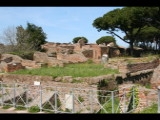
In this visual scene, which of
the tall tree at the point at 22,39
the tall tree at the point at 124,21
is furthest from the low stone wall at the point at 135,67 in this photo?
the tall tree at the point at 22,39

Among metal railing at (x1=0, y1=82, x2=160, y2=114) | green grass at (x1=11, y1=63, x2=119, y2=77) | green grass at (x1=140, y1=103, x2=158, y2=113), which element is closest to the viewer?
green grass at (x1=140, y1=103, x2=158, y2=113)

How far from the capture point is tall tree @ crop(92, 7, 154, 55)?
1279 inches

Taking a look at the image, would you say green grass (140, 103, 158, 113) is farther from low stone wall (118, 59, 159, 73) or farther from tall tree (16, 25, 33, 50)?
tall tree (16, 25, 33, 50)

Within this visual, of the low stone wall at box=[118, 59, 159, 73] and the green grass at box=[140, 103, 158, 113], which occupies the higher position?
the low stone wall at box=[118, 59, 159, 73]

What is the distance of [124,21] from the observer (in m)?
33.6

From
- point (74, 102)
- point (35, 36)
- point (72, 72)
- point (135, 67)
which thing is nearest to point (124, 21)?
point (35, 36)

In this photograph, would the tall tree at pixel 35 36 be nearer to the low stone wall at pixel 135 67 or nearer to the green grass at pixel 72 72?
the low stone wall at pixel 135 67

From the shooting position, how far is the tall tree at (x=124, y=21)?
107ft

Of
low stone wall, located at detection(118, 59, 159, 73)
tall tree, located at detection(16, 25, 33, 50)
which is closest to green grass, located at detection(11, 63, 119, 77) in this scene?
low stone wall, located at detection(118, 59, 159, 73)
